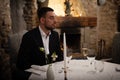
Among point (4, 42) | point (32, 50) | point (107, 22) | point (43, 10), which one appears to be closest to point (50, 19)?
point (43, 10)

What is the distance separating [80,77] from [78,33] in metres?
4.12

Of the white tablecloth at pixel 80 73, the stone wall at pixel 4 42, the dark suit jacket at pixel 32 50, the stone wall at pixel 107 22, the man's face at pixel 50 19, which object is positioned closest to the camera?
the white tablecloth at pixel 80 73

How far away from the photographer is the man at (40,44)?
2.43 m

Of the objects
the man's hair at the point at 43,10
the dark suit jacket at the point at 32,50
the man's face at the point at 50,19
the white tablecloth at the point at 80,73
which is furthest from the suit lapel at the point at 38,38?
the white tablecloth at the point at 80,73

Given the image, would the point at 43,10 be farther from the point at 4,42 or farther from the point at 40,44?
the point at 4,42

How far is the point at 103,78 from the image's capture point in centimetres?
180

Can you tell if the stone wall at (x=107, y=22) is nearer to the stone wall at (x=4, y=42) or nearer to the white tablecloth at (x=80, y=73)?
the stone wall at (x=4, y=42)

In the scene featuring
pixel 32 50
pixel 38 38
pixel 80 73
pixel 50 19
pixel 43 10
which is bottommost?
pixel 80 73

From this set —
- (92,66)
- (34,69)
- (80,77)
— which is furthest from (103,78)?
(34,69)

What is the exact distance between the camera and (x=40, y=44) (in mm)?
2641

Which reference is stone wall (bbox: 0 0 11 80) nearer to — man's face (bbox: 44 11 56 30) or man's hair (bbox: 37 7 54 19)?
man's hair (bbox: 37 7 54 19)

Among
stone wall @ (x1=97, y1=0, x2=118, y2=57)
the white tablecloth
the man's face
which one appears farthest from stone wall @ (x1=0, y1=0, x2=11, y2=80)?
stone wall @ (x1=97, y1=0, x2=118, y2=57)

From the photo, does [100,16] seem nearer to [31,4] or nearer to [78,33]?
[78,33]

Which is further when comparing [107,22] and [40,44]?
[107,22]
